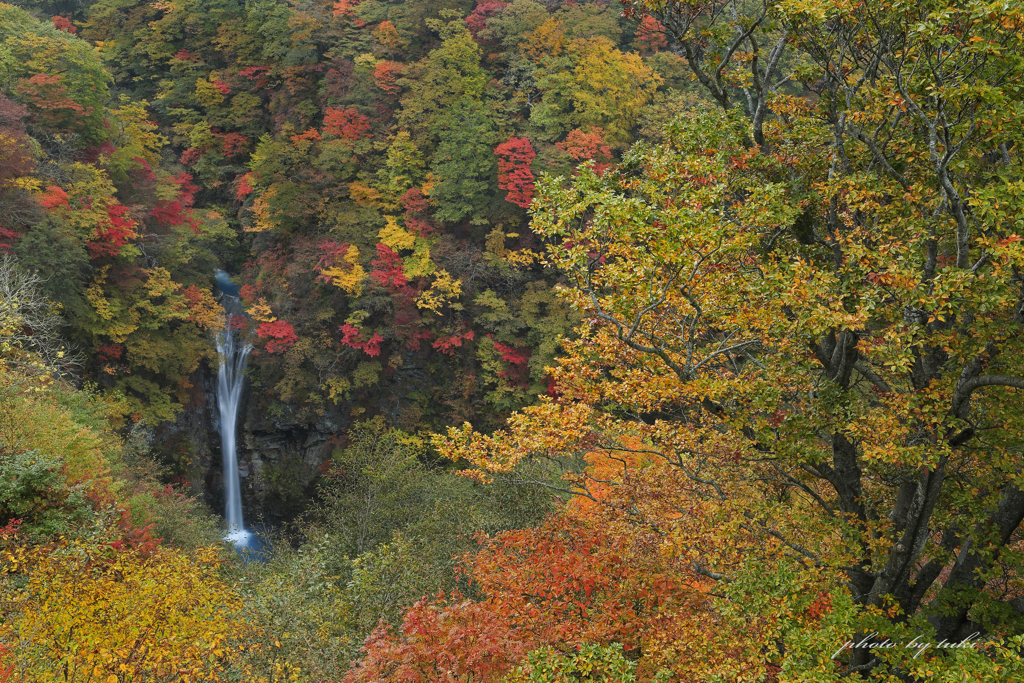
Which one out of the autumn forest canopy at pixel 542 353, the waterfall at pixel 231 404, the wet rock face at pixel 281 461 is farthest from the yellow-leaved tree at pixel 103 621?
the waterfall at pixel 231 404

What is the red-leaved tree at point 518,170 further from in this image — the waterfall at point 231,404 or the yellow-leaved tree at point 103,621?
the yellow-leaved tree at point 103,621

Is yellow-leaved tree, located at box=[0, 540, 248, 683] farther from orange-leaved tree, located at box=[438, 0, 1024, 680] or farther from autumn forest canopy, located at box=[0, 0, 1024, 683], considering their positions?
orange-leaved tree, located at box=[438, 0, 1024, 680]

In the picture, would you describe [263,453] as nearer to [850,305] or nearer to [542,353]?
[542,353]

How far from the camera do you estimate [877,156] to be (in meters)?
6.46

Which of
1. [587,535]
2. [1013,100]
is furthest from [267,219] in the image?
[1013,100]

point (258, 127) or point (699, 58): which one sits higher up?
point (699, 58)

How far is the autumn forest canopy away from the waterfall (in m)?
0.38

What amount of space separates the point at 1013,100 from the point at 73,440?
15.8 meters

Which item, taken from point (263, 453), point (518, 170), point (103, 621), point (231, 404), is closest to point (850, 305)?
point (103, 621)

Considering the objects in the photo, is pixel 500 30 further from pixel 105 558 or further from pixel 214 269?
pixel 105 558

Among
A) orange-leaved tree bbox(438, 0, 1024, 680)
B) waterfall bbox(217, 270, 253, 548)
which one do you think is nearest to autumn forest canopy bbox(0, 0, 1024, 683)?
orange-leaved tree bbox(438, 0, 1024, 680)

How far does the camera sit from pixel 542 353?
21531 millimetres

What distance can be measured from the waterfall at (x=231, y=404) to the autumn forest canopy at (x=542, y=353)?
38cm

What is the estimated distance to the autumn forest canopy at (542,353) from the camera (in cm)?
582
